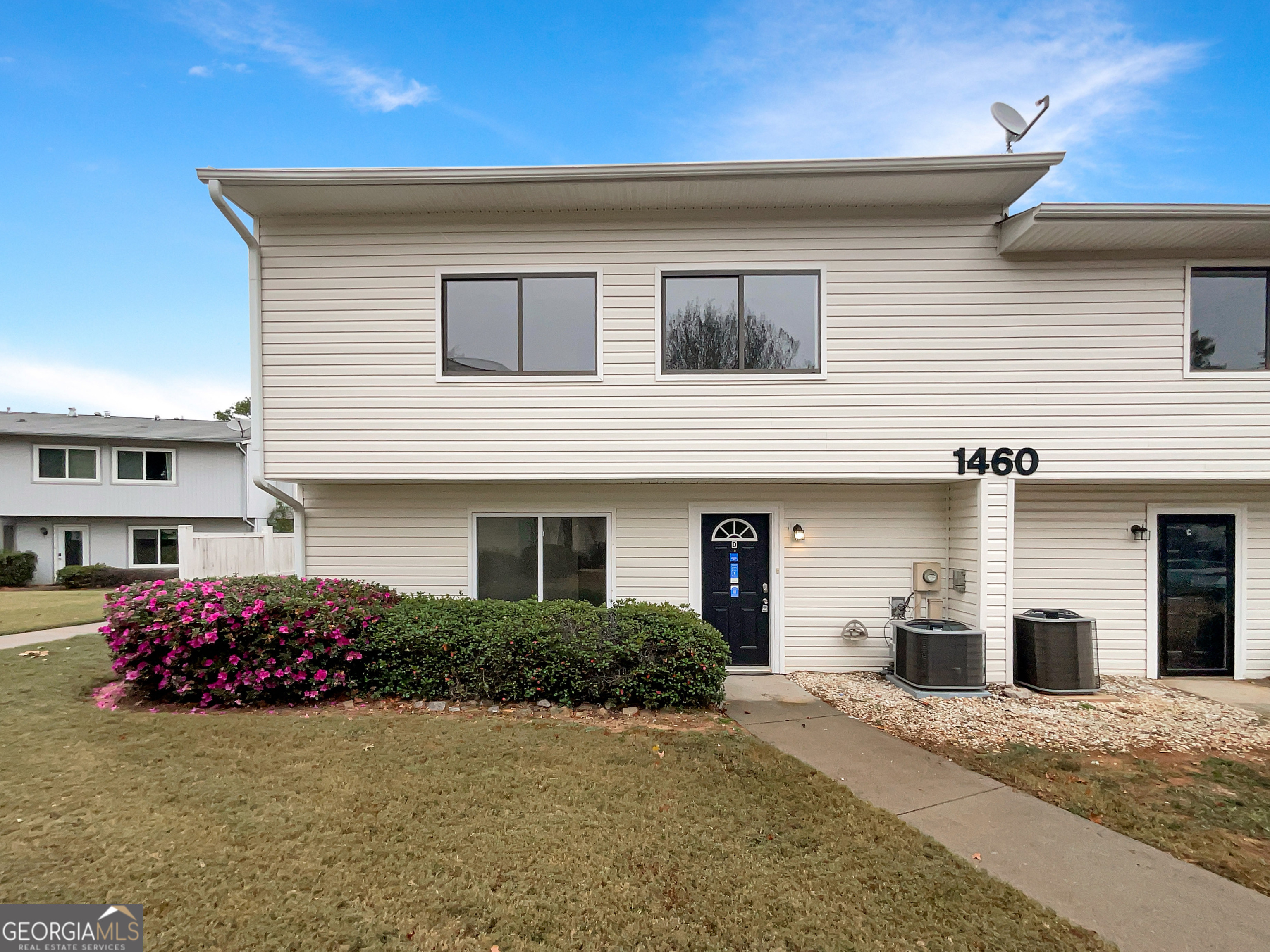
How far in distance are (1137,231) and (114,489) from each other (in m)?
25.3

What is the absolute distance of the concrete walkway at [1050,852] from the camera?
2.45 m

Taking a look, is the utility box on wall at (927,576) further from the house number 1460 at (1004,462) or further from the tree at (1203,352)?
the tree at (1203,352)

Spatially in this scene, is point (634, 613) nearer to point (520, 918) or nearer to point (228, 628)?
point (520, 918)

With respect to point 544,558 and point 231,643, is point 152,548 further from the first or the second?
point 544,558

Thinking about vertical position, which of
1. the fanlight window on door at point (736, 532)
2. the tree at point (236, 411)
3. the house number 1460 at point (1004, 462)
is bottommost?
the fanlight window on door at point (736, 532)

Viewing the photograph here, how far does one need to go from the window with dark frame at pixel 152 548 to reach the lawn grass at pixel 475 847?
17.3m

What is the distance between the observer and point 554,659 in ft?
17.3

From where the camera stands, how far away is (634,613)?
18.1ft

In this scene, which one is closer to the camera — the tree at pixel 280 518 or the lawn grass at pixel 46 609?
the lawn grass at pixel 46 609

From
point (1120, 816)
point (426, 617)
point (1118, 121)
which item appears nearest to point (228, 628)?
point (426, 617)

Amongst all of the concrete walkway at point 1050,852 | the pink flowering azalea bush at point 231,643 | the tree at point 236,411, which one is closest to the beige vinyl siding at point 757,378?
the pink flowering azalea bush at point 231,643

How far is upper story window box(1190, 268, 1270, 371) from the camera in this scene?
19.7 ft

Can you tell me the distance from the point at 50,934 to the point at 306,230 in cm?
630

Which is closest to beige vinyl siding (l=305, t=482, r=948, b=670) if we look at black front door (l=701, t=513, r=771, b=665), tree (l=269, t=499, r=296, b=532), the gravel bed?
black front door (l=701, t=513, r=771, b=665)
